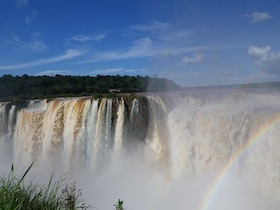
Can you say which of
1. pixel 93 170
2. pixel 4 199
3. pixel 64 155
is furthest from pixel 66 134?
pixel 4 199

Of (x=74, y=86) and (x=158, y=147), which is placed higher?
(x=74, y=86)

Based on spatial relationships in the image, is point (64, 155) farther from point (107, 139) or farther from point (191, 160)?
point (191, 160)

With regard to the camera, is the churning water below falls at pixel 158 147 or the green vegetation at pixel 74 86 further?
the green vegetation at pixel 74 86

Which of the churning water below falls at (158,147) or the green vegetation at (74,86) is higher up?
the green vegetation at (74,86)

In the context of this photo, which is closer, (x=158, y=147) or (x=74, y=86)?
(x=158, y=147)

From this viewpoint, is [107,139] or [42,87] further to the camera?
[42,87]
